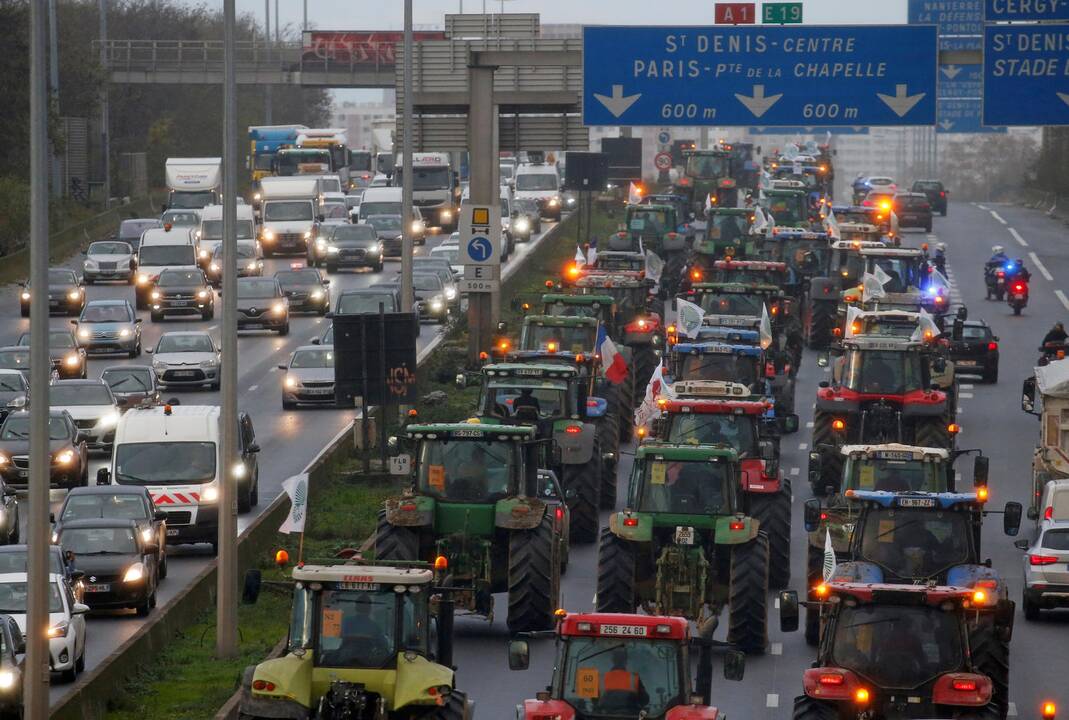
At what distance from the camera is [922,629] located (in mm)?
17078

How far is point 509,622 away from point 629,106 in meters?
12.4

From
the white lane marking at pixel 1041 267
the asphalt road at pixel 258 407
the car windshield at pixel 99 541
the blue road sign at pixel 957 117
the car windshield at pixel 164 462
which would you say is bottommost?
the asphalt road at pixel 258 407

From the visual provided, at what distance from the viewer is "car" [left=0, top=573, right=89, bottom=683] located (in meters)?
23.2

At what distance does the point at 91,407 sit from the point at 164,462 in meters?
8.17

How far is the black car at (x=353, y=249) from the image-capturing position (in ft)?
225

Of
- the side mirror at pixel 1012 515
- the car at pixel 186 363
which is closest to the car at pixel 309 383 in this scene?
the car at pixel 186 363

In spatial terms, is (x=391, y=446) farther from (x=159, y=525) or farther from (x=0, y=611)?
(x=0, y=611)

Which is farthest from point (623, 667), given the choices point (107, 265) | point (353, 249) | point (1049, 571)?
point (107, 265)

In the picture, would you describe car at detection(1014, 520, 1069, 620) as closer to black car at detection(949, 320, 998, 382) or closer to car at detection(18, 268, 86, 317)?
black car at detection(949, 320, 998, 382)

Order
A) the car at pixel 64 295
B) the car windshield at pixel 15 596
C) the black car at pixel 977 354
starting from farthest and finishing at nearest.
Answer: the car at pixel 64 295
the black car at pixel 977 354
the car windshield at pixel 15 596

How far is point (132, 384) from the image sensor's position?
1743 inches

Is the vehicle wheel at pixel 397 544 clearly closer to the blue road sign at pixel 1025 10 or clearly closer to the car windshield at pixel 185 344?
the blue road sign at pixel 1025 10

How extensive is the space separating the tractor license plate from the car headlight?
25.3ft

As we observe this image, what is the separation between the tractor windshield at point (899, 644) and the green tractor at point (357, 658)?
10.3 ft
